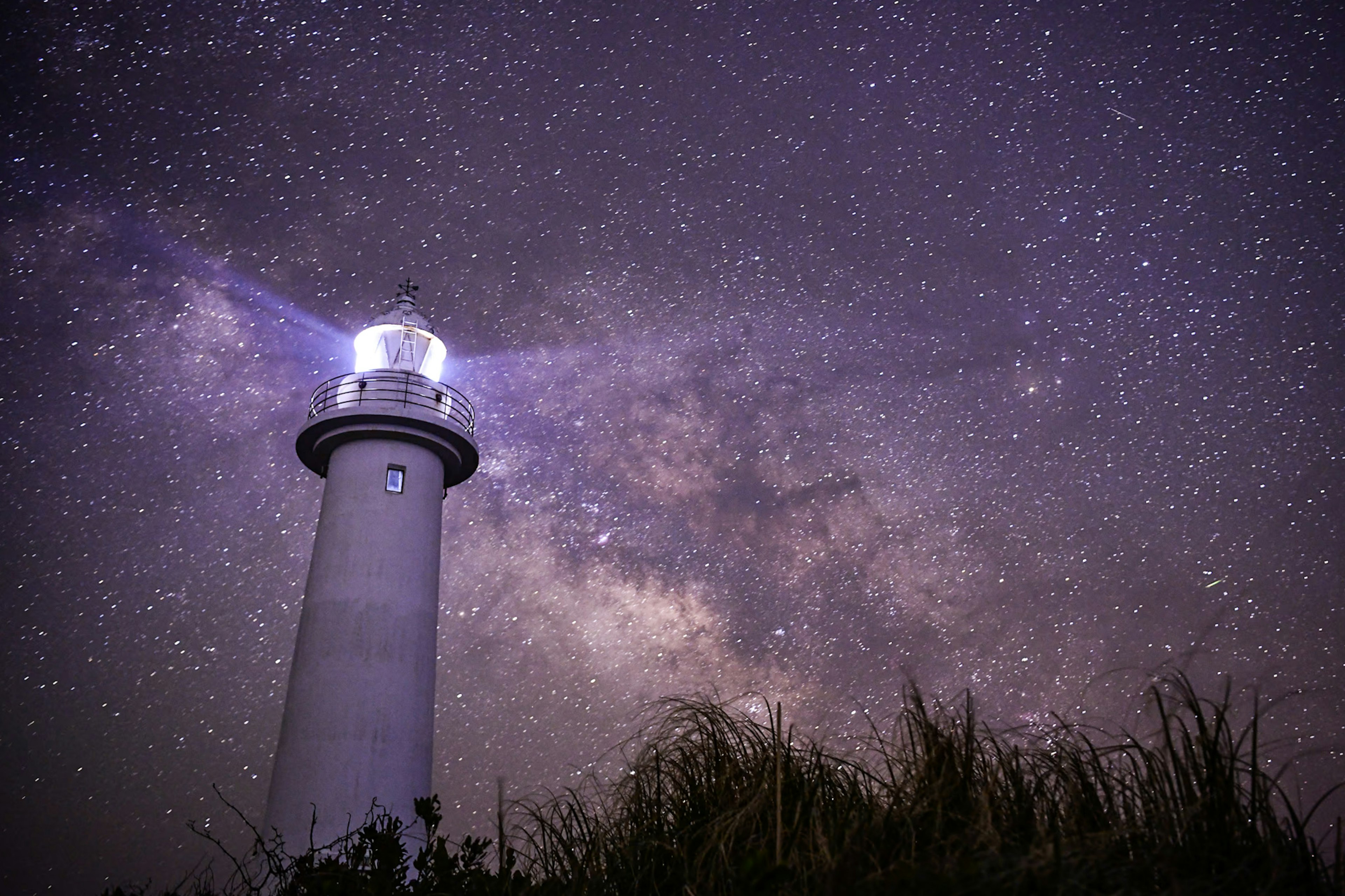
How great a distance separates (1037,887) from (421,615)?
407 inches

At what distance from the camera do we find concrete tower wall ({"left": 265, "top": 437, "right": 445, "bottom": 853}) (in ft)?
33.3

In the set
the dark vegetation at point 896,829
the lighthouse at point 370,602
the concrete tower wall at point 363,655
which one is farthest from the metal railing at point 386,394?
the dark vegetation at point 896,829

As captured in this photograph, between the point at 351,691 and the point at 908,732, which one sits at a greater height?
the point at 351,691

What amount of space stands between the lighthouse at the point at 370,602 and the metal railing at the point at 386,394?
0.07ft

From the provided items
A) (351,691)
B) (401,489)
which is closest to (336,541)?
(401,489)

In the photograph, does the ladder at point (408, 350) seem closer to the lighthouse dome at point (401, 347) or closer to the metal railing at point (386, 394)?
the lighthouse dome at point (401, 347)

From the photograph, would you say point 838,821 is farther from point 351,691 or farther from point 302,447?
point 302,447

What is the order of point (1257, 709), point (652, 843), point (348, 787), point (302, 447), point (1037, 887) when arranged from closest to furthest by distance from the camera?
point (1037, 887) < point (1257, 709) < point (652, 843) < point (348, 787) < point (302, 447)

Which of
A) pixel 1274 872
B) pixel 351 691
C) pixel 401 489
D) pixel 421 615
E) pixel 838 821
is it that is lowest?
pixel 1274 872

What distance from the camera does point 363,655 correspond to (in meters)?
10.8

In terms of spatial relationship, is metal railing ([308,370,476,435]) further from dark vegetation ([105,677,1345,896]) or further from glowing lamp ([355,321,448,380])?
dark vegetation ([105,677,1345,896])

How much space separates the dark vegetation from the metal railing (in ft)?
28.5

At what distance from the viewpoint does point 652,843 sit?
10.8 feet

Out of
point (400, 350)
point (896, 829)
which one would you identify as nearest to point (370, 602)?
point (400, 350)
